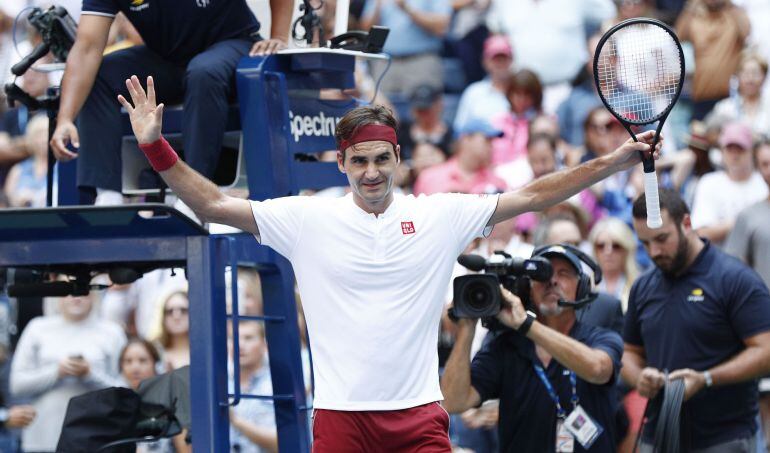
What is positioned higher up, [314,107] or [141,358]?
[314,107]

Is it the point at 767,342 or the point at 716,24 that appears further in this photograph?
the point at 716,24

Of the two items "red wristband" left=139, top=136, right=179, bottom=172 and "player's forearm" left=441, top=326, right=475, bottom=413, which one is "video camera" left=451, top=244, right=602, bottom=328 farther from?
"red wristband" left=139, top=136, right=179, bottom=172

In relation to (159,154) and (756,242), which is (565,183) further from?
(756,242)

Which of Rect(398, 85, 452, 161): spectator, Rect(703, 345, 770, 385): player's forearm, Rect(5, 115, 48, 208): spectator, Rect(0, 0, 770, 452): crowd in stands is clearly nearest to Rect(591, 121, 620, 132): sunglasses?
Rect(0, 0, 770, 452): crowd in stands

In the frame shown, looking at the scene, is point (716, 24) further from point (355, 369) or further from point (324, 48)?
point (355, 369)

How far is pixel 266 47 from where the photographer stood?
719cm

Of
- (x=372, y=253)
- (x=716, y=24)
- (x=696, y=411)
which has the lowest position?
(x=696, y=411)

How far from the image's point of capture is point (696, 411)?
7.79 meters

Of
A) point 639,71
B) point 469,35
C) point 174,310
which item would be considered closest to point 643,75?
point 639,71

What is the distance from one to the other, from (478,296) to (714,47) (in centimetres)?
667

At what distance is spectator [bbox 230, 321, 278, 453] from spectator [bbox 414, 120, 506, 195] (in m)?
2.70

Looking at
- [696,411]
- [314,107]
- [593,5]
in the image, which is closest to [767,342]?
[696,411]

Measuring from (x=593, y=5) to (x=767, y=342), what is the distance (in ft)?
22.3

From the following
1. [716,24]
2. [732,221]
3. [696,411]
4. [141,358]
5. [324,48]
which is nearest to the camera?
[324,48]
